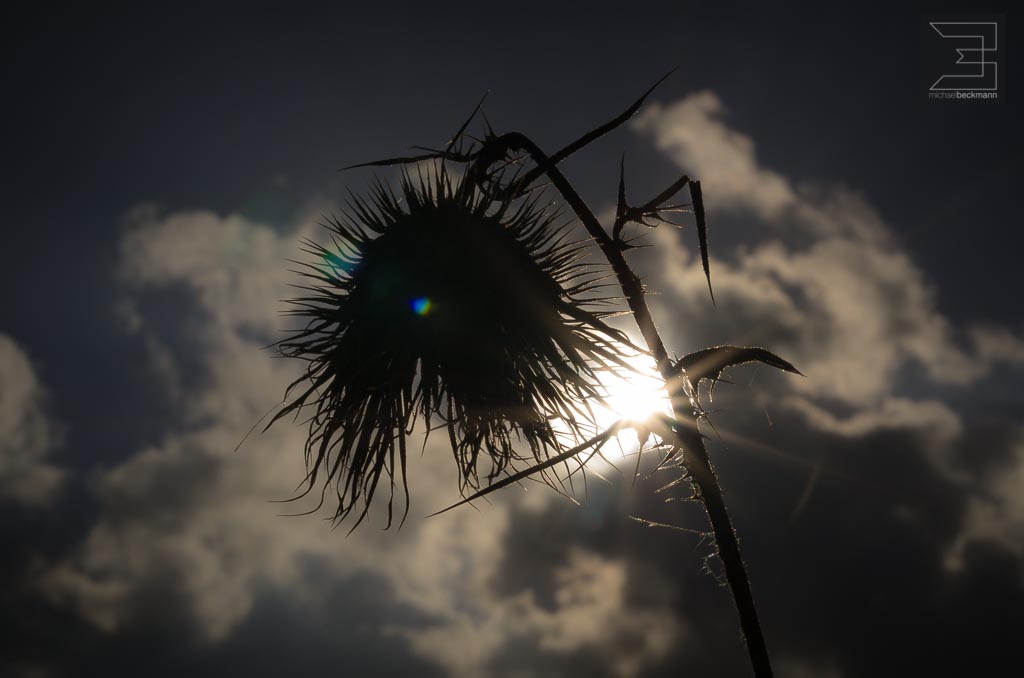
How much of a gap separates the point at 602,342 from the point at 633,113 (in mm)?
902

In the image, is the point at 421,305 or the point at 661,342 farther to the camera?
the point at 421,305

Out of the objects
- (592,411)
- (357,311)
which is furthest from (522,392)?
(357,311)

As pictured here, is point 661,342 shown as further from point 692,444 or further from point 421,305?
point 421,305

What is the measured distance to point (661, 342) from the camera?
81.6 inches

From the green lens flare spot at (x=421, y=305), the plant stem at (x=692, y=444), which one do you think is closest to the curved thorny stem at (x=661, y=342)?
the plant stem at (x=692, y=444)

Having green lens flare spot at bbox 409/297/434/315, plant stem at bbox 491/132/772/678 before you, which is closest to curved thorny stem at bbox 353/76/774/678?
plant stem at bbox 491/132/772/678

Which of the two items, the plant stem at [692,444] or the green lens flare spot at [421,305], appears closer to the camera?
the plant stem at [692,444]

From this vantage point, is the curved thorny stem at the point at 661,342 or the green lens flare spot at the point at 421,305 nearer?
the curved thorny stem at the point at 661,342

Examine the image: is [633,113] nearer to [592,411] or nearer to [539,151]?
[539,151]

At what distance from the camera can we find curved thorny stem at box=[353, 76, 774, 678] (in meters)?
1.80

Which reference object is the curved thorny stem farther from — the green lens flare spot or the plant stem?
the green lens flare spot

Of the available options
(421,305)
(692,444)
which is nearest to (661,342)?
(692,444)

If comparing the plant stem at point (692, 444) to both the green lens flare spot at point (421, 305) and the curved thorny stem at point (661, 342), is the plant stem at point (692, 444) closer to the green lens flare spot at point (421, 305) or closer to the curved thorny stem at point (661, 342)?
the curved thorny stem at point (661, 342)

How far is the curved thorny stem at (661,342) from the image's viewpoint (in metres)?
1.80
